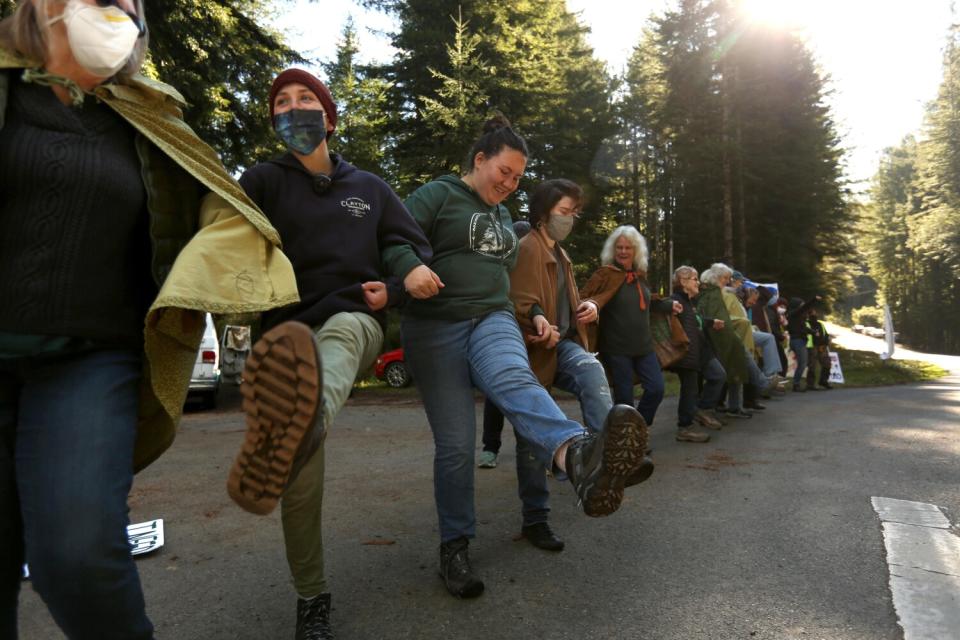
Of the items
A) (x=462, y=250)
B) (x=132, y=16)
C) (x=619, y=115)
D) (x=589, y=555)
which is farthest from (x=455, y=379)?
(x=619, y=115)

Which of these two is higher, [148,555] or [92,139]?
[92,139]

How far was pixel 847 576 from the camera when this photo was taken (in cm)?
324

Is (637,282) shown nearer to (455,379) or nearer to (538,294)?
(538,294)

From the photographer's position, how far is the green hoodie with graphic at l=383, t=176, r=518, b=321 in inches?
124

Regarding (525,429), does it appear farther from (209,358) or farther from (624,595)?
(209,358)

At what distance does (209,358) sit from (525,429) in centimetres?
1148

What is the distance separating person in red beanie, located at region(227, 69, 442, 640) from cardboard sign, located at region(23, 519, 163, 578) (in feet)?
5.43

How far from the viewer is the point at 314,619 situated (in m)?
2.56

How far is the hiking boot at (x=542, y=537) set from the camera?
3674 millimetres

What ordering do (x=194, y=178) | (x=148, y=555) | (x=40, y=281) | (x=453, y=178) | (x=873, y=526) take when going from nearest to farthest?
(x=40, y=281)
(x=194, y=178)
(x=453, y=178)
(x=148, y=555)
(x=873, y=526)

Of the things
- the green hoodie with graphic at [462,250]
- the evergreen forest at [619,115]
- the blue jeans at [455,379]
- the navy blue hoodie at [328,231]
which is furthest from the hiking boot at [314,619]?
the evergreen forest at [619,115]

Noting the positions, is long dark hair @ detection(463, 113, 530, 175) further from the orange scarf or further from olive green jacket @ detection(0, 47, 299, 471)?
the orange scarf

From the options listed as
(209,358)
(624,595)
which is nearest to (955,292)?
(209,358)

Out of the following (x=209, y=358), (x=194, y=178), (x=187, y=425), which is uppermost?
(x=194, y=178)
